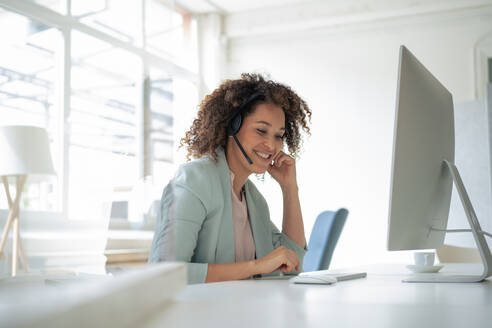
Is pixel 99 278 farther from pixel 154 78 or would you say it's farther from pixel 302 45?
pixel 302 45

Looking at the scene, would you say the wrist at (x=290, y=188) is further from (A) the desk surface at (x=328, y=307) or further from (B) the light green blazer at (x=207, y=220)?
(A) the desk surface at (x=328, y=307)

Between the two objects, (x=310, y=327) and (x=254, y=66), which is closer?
(x=310, y=327)

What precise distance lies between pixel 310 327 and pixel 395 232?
0.60 meters

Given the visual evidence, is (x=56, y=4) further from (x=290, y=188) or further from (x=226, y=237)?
(x=290, y=188)

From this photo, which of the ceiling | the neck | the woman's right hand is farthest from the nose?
the ceiling

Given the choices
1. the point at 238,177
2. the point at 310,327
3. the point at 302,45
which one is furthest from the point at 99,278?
the point at 302,45

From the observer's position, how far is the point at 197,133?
1.84m

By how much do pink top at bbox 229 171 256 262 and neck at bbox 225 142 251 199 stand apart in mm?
32

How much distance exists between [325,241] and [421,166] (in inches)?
67.6

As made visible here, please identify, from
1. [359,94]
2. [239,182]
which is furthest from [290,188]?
[359,94]

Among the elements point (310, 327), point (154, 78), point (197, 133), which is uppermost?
point (197, 133)

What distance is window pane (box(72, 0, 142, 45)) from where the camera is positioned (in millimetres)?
378

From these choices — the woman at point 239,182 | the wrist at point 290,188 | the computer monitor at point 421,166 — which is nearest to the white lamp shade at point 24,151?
the computer monitor at point 421,166

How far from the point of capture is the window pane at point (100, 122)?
0.35 m
